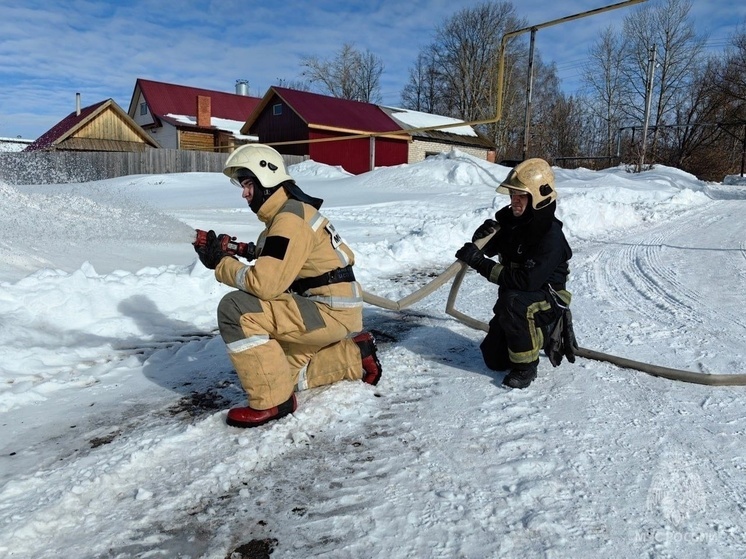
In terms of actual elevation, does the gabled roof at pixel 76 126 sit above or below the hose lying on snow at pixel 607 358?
above

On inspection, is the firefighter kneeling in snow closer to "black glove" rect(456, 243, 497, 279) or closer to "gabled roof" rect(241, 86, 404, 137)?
"black glove" rect(456, 243, 497, 279)

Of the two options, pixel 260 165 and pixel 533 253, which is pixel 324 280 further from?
pixel 533 253

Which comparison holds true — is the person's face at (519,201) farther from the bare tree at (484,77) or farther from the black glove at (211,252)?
the bare tree at (484,77)

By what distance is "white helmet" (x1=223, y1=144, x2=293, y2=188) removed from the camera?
3.15 metres

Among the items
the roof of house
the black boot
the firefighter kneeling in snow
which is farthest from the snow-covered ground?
the roof of house

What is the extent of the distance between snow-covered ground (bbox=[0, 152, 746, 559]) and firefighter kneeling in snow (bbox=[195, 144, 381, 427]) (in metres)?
0.18

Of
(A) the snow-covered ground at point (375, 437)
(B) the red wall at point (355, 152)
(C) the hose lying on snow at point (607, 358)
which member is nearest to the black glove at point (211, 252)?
(A) the snow-covered ground at point (375, 437)

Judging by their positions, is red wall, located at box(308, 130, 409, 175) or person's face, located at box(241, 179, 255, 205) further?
red wall, located at box(308, 130, 409, 175)

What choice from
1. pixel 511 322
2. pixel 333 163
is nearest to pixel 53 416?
pixel 511 322

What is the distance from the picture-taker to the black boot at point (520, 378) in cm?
358

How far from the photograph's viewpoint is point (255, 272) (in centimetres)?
293

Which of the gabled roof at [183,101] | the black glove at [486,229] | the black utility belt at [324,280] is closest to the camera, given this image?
the black utility belt at [324,280]

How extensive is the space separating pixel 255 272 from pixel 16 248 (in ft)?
16.1

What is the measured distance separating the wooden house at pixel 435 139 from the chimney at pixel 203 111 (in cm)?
1105
